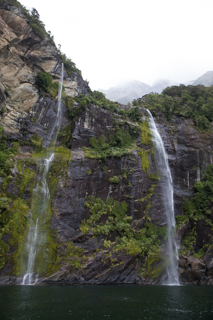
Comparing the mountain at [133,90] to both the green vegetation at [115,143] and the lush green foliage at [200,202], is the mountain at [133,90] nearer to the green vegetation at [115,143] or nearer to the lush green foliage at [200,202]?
the green vegetation at [115,143]

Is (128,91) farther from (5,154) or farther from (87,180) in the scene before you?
(5,154)

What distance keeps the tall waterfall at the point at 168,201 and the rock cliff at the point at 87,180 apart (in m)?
0.78

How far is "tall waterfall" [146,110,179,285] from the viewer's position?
24.2 meters

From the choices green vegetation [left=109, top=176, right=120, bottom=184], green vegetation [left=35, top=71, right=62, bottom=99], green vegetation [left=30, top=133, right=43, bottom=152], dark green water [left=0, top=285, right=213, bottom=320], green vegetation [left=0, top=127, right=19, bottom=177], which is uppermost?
green vegetation [left=35, top=71, right=62, bottom=99]

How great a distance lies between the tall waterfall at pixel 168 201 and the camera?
24.2 m

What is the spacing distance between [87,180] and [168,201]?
11.2 metres

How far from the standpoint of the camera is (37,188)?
23.3m

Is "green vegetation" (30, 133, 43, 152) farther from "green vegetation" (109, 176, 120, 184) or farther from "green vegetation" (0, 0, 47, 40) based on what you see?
"green vegetation" (0, 0, 47, 40)

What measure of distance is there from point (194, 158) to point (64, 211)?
2132 cm

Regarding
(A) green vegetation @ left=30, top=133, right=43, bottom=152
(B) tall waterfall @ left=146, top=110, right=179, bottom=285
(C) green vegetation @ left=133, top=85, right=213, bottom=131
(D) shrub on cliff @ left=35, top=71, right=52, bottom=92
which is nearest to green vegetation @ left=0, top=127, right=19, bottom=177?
(A) green vegetation @ left=30, top=133, right=43, bottom=152

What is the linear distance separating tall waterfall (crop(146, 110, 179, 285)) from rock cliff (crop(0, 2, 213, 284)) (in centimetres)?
78

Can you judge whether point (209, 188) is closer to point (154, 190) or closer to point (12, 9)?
point (154, 190)

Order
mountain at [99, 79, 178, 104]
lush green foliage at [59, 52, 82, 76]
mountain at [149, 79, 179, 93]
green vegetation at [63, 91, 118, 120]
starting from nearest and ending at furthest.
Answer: green vegetation at [63, 91, 118, 120] < lush green foliage at [59, 52, 82, 76] < mountain at [99, 79, 178, 104] < mountain at [149, 79, 179, 93]

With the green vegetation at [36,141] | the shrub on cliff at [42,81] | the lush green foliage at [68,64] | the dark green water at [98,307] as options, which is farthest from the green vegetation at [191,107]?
the dark green water at [98,307]
